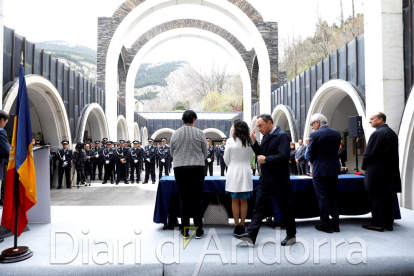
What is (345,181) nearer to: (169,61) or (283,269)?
(283,269)

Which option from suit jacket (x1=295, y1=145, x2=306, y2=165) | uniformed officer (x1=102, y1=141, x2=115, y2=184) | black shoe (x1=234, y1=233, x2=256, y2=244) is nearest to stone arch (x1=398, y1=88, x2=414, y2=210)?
black shoe (x1=234, y1=233, x2=256, y2=244)

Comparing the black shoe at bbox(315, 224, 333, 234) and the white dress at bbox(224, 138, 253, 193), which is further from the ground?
the white dress at bbox(224, 138, 253, 193)

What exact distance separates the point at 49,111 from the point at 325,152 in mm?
10353

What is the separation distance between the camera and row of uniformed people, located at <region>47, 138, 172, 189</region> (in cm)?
1123

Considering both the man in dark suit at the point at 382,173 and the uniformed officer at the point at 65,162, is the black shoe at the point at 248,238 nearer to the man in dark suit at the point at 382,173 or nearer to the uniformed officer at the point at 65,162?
the man in dark suit at the point at 382,173

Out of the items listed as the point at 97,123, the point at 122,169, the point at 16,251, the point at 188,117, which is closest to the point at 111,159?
the point at 122,169

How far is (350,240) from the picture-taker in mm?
4094

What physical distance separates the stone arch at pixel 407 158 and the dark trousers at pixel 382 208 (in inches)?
87.0

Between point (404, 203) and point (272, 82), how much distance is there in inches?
524

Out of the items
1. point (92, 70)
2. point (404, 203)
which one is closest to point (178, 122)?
point (404, 203)

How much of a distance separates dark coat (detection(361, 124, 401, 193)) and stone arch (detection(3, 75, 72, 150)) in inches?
367

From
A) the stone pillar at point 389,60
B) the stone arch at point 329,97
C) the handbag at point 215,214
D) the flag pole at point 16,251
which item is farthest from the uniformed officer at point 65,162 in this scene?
the stone pillar at point 389,60

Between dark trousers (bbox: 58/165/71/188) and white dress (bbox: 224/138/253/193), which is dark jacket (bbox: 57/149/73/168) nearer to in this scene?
dark trousers (bbox: 58/165/71/188)

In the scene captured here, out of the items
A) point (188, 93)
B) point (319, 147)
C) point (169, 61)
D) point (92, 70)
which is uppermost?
point (169, 61)
